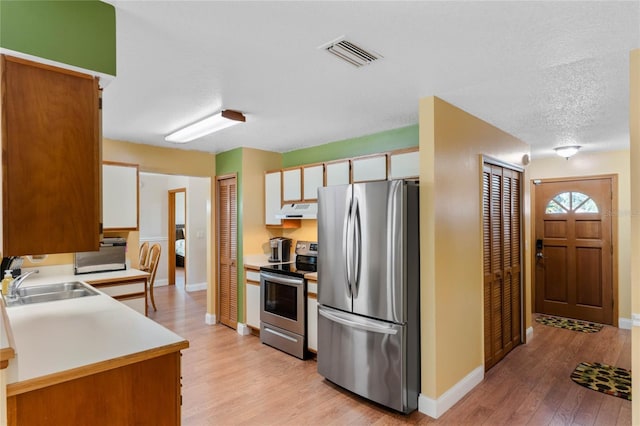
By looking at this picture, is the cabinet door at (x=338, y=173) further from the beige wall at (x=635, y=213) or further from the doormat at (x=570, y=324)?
the doormat at (x=570, y=324)

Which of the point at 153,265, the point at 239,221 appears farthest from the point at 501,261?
the point at 153,265

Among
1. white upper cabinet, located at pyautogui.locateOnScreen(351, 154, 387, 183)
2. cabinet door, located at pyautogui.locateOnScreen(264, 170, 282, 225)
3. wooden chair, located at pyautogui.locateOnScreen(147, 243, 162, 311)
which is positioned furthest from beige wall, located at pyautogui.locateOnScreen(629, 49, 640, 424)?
wooden chair, located at pyautogui.locateOnScreen(147, 243, 162, 311)

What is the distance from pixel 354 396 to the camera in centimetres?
293

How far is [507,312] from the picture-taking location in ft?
12.6

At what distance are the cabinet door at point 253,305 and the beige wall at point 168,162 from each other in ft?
2.61

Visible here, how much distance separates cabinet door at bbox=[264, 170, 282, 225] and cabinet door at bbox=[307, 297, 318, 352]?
1.30 m

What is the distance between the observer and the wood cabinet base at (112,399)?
1.38 metres

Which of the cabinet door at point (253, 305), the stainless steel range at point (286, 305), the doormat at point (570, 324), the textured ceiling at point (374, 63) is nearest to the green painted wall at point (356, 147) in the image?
the textured ceiling at point (374, 63)

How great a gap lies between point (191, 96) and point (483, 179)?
2.74 m

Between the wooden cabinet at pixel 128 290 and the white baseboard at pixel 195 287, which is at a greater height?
the wooden cabinet at pixel 128 290

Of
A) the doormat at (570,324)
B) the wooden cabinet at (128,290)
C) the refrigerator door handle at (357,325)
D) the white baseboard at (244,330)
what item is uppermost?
the wooden cabinet at (128,290)

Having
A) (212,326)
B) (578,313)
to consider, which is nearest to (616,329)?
(578,313)

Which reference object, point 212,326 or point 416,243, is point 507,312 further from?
point 212,326

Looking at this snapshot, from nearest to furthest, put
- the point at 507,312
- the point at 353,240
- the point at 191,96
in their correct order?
1. the point at 191,96
2. the point at 353,240
3. the point at 507,312
